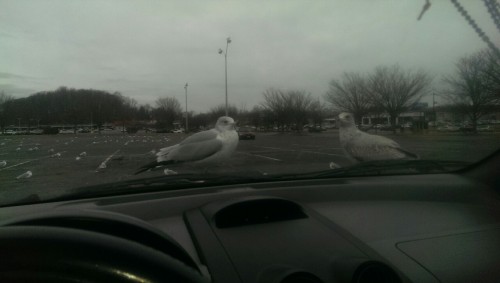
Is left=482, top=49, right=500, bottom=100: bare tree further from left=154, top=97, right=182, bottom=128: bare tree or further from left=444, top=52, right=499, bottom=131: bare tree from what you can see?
left=154, top=97, right=182, bottom=128: bare tree

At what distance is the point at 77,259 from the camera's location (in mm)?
1155

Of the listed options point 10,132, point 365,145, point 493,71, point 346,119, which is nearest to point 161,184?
point 10,132

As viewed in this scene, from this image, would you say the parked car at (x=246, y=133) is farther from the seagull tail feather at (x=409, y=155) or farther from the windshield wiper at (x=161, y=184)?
the seagull tail feather at (x=409, y=155)

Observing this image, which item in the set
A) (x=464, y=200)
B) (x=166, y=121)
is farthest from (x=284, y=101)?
(x=464, y=200)

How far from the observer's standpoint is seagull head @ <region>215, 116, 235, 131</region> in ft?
11.2

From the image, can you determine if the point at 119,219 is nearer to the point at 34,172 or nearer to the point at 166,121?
the point at 34,172

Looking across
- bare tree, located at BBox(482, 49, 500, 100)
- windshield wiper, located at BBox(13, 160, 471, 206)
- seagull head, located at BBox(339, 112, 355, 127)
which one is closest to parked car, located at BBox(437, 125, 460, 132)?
windshield wiper, located at BBox(13, 160, 471, 206)

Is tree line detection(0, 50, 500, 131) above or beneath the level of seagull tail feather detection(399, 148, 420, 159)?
above

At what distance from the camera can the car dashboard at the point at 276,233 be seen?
120 centimetres

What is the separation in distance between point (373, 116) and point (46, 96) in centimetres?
256

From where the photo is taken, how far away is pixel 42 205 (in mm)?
2387

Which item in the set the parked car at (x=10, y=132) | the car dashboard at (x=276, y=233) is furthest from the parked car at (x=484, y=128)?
the parked car at (x=10, y=132)

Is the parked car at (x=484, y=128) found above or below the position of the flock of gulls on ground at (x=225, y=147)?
above

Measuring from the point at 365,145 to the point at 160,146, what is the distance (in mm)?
1796
